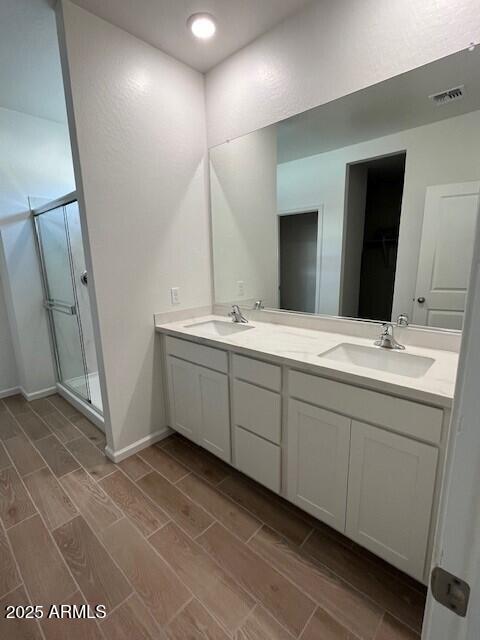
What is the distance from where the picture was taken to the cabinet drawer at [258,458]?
153cm

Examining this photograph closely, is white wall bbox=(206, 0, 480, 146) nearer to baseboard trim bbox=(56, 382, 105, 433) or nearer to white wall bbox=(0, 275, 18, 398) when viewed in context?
baseboard trim bbox=(56, 382, 105, 433)

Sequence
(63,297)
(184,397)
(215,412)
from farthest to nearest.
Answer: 1. (63,297)
2. (184,397)
3. (215,412)

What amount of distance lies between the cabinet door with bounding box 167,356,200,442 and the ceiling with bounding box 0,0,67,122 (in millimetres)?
1974

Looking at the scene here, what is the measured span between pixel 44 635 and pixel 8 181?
299cm

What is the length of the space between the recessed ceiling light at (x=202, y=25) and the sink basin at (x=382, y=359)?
1.85 metres

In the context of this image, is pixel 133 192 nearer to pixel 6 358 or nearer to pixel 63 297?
pixel 63 297

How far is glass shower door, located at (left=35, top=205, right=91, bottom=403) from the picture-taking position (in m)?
2.59

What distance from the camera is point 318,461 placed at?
4.42 feet

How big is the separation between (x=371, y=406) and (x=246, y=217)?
156 centimetres

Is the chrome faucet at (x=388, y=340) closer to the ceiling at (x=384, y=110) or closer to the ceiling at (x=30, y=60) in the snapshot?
the ceiling at (x=384, y=110)

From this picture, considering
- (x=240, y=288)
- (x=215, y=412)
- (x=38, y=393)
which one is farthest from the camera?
(x=38, y=393)

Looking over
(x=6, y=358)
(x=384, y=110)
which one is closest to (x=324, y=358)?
(x=384, y=110)

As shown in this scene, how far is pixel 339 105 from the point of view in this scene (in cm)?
155

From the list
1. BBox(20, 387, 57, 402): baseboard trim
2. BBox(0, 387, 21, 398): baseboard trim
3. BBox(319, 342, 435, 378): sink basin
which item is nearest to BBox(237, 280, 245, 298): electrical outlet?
BBox(319, 342, 435, 378): sink basin
